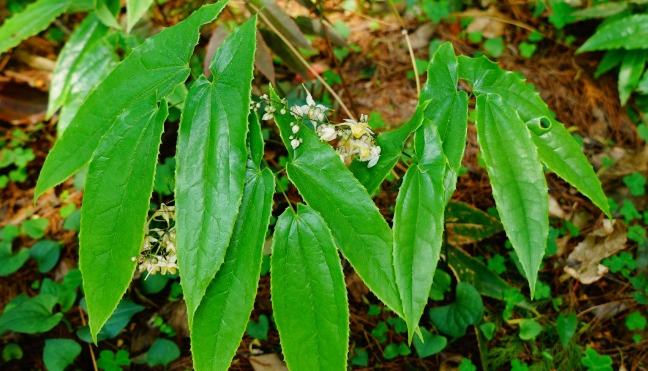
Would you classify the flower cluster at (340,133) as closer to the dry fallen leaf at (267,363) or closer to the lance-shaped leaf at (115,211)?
the lance-shaped leaf at (115,211)

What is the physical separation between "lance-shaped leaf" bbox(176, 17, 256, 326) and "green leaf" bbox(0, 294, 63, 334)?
4.91 ft

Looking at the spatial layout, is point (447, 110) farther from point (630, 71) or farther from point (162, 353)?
point (630, 71)

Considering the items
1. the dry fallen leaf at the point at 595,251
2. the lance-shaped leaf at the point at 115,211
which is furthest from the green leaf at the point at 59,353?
the dry fallen leaf at the point at 595,251

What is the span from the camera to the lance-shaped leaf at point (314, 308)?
122 cm

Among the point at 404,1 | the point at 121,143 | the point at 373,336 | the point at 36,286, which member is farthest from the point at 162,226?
the point at 404,1

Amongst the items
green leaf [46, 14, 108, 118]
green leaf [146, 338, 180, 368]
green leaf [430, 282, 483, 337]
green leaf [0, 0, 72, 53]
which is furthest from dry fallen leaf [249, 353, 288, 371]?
green leaf [0, 0, 72, 53]

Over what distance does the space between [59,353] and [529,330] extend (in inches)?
82.3

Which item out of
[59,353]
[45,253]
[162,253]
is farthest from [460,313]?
[45,253]

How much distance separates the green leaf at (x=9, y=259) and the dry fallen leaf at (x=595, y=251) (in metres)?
2.75

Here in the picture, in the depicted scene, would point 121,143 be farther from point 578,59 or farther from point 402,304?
point 578,59

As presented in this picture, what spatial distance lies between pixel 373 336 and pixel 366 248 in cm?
118

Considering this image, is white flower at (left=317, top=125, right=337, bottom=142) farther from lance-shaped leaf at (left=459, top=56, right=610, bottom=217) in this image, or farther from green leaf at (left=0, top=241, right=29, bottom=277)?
green leaf at (left=0, top=241, right=29, bottom=277)

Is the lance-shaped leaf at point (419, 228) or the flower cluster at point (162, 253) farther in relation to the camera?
the flower cluster at point (162, 253)

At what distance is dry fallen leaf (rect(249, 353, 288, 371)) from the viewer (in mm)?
2195
